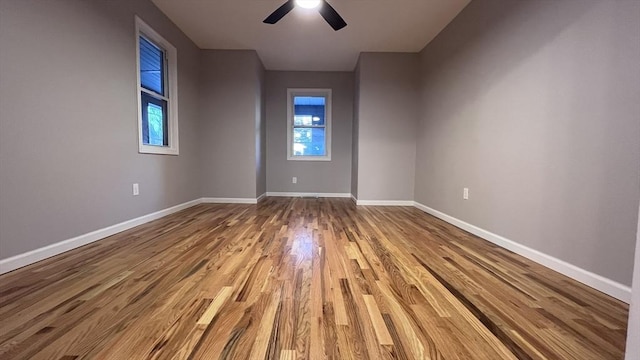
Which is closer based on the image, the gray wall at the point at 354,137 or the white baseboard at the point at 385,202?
the white baseboard at the point at 385,202

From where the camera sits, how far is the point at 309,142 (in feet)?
17.5

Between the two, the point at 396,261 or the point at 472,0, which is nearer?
the point at 396,261

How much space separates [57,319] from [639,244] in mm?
1901

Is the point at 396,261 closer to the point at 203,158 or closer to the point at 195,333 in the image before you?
the point at 195,333

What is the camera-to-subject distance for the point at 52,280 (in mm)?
1418

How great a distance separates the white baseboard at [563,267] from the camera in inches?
51.4

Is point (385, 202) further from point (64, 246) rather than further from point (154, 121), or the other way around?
point (64, 246)

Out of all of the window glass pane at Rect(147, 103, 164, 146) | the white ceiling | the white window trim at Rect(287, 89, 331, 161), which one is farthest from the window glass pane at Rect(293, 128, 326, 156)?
the window glass pane at Rect(147, 103, 164, 146)

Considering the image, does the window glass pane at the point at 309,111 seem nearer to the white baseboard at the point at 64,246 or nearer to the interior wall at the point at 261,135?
the interior wall at the point at 261,135

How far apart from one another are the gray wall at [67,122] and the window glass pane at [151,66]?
274mm

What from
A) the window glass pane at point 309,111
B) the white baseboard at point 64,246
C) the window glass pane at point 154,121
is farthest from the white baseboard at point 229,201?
the window glass pane at point 309,111

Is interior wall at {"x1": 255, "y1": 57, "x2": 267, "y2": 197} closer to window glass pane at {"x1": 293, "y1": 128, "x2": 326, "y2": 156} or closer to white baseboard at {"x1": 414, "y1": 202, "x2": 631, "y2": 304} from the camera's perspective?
window glass pane at {"x1": 293, "y1": 128, "x2": 326, "y2": 156}

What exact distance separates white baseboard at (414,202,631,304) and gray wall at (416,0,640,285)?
0.12 ft

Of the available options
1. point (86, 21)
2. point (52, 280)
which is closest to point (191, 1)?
point (86, 21)
